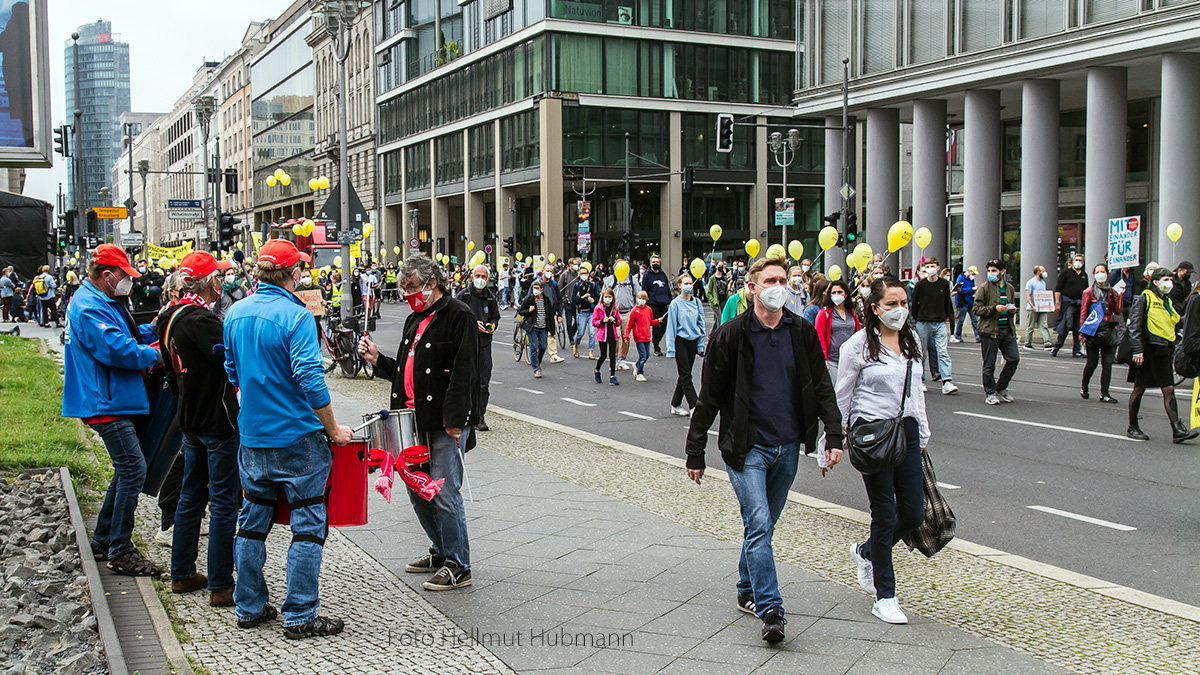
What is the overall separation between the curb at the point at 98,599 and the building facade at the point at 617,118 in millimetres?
46740

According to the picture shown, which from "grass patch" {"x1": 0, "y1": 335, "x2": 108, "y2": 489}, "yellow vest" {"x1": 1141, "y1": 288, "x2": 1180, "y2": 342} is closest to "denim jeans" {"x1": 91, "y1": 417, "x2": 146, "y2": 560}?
"grass patch" {"x1": 0, "y1": 335, "x2": 108, "y2": 489}

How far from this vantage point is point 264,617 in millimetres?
5238

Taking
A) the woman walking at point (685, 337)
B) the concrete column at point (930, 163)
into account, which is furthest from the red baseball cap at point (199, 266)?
the concrete column at point (930, 163)

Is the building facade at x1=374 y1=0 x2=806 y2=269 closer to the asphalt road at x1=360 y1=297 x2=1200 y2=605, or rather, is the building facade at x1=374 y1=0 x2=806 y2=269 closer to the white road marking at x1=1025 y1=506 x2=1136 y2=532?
the asphalt road at x1=360 y1=297 x2=1200 y2=605

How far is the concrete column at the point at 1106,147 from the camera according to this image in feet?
92.8

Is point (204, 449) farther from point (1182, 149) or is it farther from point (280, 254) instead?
point (1182, 149)

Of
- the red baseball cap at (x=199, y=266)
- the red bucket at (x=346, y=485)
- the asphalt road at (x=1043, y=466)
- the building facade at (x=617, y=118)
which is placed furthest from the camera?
the building facade at (x=617, y=118)

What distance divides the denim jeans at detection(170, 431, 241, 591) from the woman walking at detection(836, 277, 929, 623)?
3.14m

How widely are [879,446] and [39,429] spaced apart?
8.71m

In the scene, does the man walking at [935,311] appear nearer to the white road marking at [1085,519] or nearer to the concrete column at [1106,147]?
the white road marking at [1085,519]

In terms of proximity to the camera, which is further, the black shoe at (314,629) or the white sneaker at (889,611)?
the white sneaker at (889,611)

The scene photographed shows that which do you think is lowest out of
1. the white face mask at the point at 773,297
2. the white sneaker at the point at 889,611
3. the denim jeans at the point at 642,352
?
the white sneaker at the point at 889,611

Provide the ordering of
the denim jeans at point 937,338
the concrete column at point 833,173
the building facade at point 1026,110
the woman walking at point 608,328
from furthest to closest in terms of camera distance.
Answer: the concrete column at point 833,173
the building facade at point 1026,110
the woman walking at point 608,328
the denim jeans at point 937,338

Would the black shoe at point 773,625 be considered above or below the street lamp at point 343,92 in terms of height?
below
